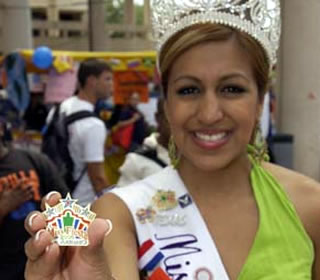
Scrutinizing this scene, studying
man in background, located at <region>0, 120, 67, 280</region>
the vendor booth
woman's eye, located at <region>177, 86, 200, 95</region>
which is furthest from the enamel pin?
the vendor booth

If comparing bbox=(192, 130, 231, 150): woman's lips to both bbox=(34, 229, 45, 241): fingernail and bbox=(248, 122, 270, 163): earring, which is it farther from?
bbox=(34, 229, 45, 241): fingernail

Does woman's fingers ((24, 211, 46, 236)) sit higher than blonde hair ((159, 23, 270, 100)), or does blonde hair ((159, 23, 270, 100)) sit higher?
blonde hair ((159, 23, 270, 100))

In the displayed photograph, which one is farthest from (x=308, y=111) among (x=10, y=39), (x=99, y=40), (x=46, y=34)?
(x=46, y=34)

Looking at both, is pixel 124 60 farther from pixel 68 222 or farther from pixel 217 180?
pixel 68 222

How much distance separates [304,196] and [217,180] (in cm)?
21

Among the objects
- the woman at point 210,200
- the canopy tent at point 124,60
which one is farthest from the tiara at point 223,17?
the canopy tent at point 124,60

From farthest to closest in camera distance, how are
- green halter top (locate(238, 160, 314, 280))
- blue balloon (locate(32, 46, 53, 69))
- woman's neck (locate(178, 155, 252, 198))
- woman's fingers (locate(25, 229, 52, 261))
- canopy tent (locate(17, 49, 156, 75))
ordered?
canopy tent (locate(17, 49, 156, 75)) → blue balloon (locate(32, 46, 53, 69)) → woman's neck (locate(178, 155, 252, 198)) → green halter top (locate(238, 160, 314, 280)) → woman's fingers (locate(25, 229, 52, 261))

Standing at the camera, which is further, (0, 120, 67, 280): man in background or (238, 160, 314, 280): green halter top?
(0, 120, 67, 280): man in background

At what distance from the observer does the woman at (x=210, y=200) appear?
1369mm

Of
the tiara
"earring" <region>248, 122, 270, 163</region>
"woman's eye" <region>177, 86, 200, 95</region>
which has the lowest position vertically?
"earring" <region>248, 122, 270, 163</region>

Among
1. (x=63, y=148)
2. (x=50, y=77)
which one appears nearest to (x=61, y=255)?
(x=63, y=148)

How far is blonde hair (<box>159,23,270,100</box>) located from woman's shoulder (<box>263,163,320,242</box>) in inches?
9.1

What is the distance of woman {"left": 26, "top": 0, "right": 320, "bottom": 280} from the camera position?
53.9 inches

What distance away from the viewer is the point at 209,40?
1.38 meters
